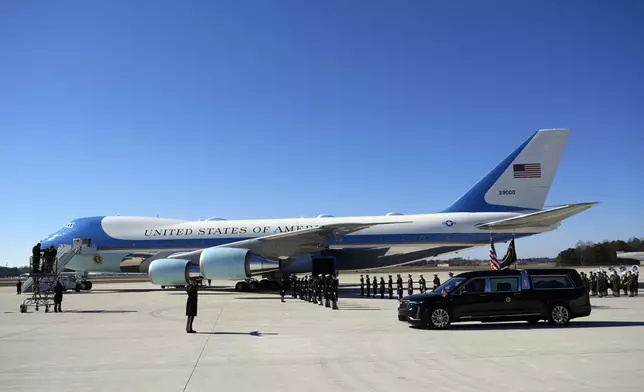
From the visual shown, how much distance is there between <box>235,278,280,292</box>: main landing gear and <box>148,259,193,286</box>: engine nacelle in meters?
3.63

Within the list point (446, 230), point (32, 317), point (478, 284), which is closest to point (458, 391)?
point (478, 284)

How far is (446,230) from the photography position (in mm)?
29859

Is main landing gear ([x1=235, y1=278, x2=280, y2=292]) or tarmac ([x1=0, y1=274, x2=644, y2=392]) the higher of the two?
main landing gear ([x1=235, y1=278, x2=280, y2=292])

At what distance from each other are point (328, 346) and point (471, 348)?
2.65 meters

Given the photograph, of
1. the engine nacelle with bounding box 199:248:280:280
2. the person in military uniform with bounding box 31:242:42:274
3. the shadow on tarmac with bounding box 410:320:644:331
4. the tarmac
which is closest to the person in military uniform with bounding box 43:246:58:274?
the person in military uniform with bounding box 31:242:42:274

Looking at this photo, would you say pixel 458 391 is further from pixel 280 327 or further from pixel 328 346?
pixel 280 327

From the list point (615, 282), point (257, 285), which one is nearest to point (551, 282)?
point (615, 282)

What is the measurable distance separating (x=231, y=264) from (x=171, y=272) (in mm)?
3301

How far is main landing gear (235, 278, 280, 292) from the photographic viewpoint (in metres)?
30.2

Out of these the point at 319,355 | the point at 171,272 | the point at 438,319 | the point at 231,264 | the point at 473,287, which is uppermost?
the point at 231,264

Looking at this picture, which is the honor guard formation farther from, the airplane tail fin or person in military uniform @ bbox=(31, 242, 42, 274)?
person in military uniform @ bbox=(31, 242, 42, 274)

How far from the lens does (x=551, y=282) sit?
43.7 feet

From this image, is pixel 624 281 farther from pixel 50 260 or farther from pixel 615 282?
pixel 50 260

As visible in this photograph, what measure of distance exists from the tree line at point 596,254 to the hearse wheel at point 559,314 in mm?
71862
